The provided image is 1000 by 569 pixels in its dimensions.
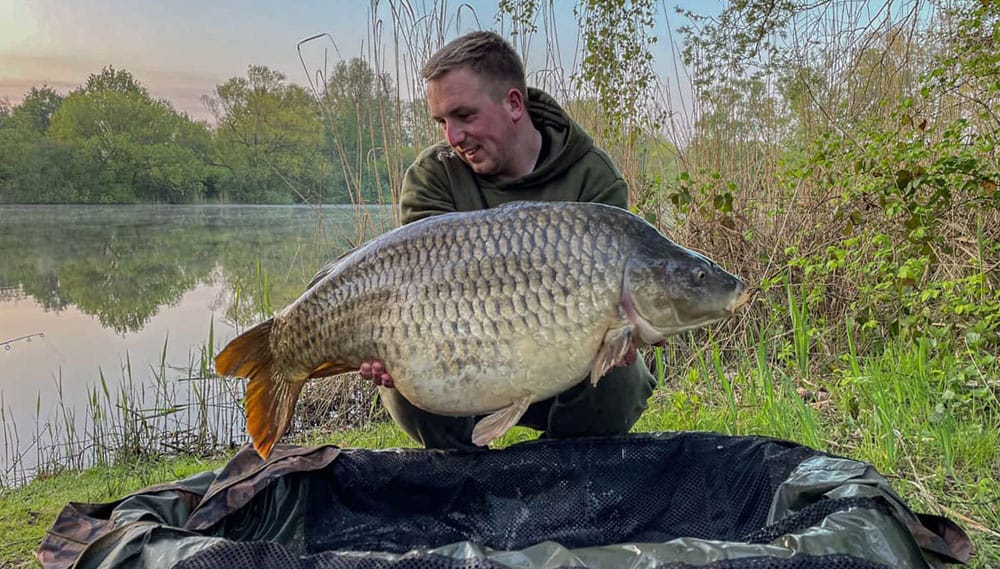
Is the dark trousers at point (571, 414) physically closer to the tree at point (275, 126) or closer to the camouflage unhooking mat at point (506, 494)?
the camouflage unhooking mat at point (506, 494)

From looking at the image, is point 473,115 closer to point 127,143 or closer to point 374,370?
point 374,370

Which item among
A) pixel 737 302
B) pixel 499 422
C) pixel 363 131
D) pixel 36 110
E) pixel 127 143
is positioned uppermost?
pixel 36 110

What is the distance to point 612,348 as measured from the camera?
3.56 ft

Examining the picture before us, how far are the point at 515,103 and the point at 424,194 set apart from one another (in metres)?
0.28

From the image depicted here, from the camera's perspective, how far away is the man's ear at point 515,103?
153 cm

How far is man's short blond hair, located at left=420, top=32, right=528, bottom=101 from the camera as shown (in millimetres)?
1489

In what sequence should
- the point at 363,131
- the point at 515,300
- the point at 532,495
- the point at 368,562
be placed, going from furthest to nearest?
the point at 363,131
the point at 532,495
the point at 515,300
the point at 368,562

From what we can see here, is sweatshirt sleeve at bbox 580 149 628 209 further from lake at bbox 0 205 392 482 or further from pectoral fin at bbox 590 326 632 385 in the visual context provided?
lake at bbox 0 205 392 482

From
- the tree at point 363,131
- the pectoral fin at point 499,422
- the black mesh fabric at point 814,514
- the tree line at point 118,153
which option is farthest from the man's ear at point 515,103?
the tree line at point 118,153

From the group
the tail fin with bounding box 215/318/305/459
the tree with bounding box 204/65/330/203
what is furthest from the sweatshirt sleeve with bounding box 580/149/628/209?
the tree with bounding box 204/65/330/203

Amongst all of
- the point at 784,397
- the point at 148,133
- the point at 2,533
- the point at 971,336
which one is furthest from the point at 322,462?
the point at 148,133

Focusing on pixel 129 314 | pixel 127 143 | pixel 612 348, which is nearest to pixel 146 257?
pixel 129 314

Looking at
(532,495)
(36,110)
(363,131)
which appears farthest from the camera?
(36,110)

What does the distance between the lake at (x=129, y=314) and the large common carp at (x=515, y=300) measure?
165 centimetres
